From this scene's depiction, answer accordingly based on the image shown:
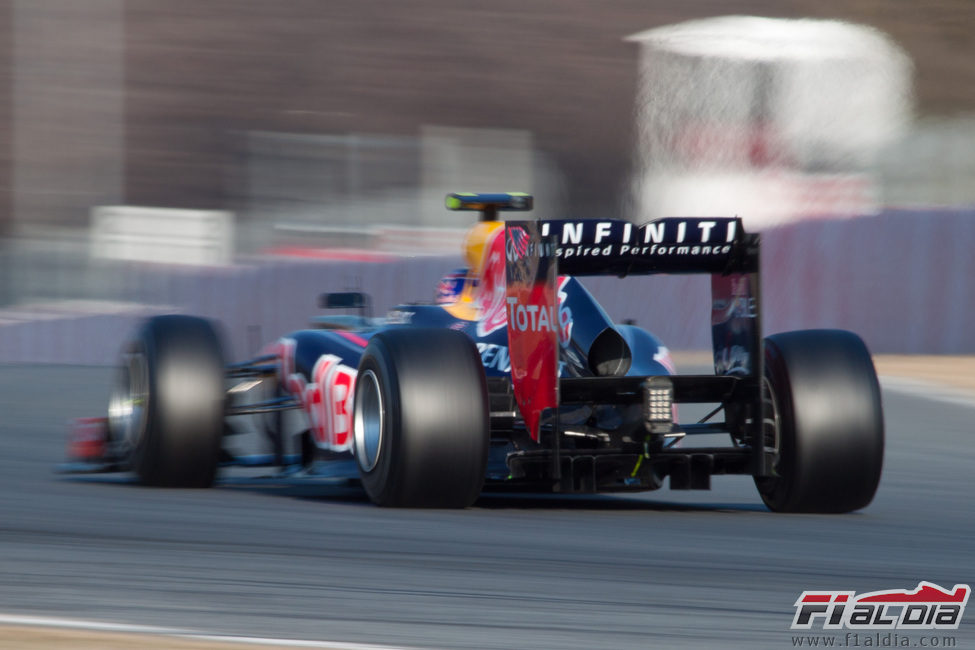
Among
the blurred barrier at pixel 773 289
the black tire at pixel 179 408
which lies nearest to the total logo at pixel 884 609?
the black tire at pixel 179 408

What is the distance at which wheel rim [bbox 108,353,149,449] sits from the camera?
7484mm

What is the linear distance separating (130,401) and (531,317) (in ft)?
7.84

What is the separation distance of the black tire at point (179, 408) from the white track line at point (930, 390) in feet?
30.1

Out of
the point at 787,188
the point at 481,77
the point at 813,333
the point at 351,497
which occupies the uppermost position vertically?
the point at 481,77

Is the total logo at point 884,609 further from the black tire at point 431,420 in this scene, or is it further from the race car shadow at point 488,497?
the race car shadow at point 488,497

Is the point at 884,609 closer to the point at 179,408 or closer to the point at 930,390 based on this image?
the point at 179,408

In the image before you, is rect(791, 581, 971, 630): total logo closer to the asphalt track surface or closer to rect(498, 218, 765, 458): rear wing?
the asphalt track surface

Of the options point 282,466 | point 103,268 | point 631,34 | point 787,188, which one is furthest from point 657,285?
point 631,34

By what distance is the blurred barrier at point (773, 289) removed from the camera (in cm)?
1891

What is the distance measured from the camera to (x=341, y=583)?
4.85m

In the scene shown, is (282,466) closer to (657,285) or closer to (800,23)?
(657,285)

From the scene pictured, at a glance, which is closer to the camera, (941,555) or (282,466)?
(941,555)

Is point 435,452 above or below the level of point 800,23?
below

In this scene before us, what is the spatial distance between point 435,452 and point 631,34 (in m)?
33.7
